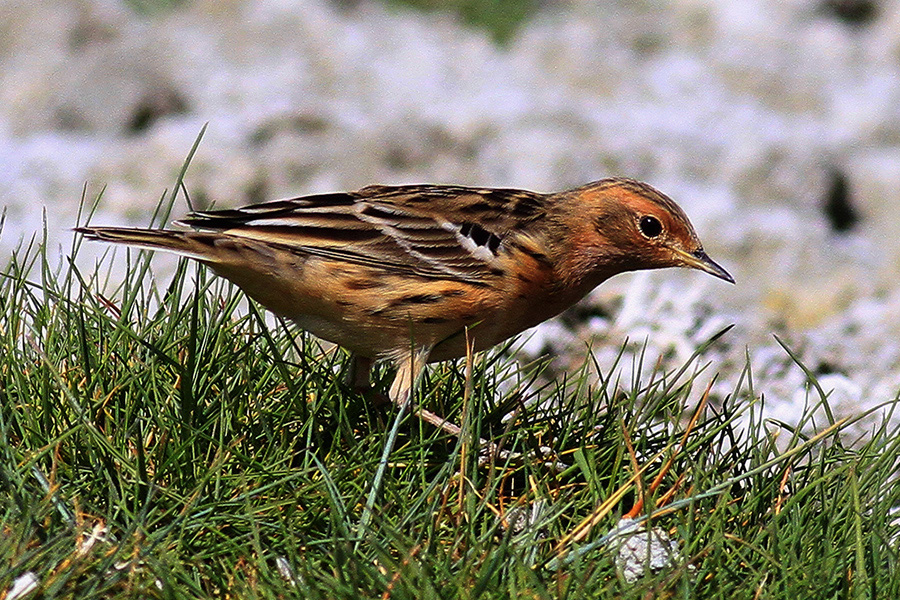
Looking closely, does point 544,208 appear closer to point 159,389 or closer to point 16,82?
point 159,389

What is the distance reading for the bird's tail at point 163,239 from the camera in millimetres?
4910

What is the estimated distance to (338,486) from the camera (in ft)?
15.5

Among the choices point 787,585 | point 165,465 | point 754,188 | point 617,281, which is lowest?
point 165,465

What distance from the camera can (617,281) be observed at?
8539mm

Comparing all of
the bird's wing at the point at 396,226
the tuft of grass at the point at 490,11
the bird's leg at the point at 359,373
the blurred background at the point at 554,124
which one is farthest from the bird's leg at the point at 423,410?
the tuft of grass at the point at 490,11

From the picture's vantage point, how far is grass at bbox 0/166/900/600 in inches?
161

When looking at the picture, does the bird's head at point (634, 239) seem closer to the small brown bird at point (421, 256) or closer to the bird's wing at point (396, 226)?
the small brown bird at point (421, 256)

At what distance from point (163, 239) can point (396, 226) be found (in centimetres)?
106

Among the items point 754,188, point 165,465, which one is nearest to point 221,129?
point 754,188

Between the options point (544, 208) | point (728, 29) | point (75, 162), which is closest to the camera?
point (544, 208)

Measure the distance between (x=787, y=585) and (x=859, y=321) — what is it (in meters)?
4.88

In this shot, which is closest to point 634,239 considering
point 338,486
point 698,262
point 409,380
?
point 698,262

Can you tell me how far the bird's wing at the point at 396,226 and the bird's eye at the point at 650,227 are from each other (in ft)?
1.56

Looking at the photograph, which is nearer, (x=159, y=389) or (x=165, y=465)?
(x=165, y=465)
